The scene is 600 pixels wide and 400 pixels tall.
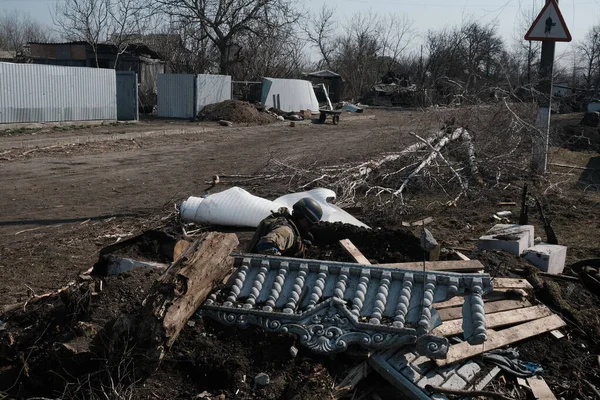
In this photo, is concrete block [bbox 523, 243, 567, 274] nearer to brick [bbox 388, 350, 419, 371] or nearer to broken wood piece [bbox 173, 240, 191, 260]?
brick [bbox 388, 350, 419, 371]

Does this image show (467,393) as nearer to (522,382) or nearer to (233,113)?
(522,382)

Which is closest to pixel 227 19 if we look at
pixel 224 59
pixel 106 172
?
pixel 224 59

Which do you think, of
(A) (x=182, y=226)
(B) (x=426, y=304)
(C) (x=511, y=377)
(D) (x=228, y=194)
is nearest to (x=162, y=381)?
(B) (x=426, y=304)

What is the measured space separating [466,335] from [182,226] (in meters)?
4.75

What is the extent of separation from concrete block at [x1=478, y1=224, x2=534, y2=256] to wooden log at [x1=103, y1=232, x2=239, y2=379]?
3.73 m

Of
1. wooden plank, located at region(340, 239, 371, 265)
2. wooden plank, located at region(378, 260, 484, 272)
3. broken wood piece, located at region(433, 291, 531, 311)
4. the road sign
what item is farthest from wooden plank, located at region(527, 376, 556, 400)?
the road sign

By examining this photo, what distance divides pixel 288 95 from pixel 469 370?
29.3m

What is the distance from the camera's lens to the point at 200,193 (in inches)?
447

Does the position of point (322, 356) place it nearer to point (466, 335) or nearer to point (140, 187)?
point (466, 335)

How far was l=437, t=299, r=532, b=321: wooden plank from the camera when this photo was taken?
476cm

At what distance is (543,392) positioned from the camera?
4.15 m

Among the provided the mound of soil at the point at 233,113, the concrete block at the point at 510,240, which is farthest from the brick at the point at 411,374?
the mound of soil at the point at 233,113

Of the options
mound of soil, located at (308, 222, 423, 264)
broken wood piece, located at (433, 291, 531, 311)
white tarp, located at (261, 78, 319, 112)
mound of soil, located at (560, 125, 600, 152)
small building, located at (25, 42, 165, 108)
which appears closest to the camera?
broken wood piece, located at (433, 291, 531, 311)

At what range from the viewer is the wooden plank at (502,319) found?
4480 millimetres
